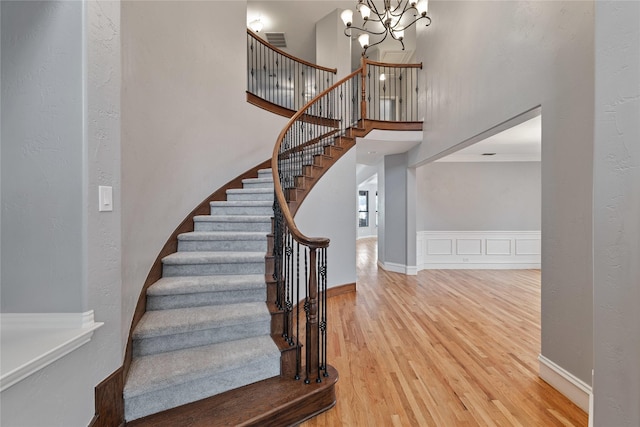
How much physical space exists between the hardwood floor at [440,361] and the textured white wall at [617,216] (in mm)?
1121

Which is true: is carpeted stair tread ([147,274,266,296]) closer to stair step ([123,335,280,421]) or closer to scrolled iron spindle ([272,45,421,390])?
scrolled iron spindle ([272,45,421,390])

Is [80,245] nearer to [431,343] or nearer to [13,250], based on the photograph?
[13,250]

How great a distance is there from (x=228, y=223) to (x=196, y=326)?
4.31 feet

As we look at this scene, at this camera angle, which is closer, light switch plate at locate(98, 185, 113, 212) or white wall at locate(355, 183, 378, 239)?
light switch plate at locate(98, 185, 113, 212)

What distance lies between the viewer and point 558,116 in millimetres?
2086

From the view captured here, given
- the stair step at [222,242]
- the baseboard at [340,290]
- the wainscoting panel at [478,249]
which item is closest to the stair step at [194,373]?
the stair step at [222,242]

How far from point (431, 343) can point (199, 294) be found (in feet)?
7.35

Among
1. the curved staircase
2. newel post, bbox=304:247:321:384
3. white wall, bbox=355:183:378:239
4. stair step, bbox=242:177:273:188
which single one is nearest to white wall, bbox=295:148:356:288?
stair step, bbox=242:177:273:188

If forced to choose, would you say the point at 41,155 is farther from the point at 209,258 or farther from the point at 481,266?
the point at 481,266

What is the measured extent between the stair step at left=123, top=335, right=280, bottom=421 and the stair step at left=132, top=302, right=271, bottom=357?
0.17ft

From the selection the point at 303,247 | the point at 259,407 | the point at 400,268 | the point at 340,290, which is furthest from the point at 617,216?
the point at 400,268

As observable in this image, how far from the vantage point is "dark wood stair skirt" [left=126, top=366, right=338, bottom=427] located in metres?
1.58

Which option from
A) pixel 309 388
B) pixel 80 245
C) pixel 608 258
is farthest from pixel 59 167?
pixel 608 258

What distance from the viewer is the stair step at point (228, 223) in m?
3.07
